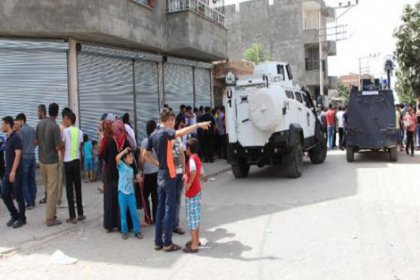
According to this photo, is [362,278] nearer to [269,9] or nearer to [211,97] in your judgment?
[211,97]

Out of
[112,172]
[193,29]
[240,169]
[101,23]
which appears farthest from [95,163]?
[193,29]

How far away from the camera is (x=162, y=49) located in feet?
52.9

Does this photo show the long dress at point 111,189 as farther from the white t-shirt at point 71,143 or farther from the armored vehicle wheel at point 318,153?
the armored vehicle wheel at point 318,153

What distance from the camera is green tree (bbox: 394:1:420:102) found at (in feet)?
73.0

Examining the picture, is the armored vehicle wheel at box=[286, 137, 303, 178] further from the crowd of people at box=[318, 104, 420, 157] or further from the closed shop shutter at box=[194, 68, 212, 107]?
the closed shop shutter at box=[194, 68, 212, 107]

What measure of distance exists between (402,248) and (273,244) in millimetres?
1556

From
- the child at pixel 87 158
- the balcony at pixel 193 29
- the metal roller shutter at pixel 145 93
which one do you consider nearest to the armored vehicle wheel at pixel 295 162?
the child at pixel 87 158

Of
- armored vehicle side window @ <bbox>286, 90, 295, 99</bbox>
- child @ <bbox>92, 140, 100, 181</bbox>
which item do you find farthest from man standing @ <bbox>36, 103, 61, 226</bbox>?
armored vehicle side window @ <bbox>286, 90, 295, 99</bbox>

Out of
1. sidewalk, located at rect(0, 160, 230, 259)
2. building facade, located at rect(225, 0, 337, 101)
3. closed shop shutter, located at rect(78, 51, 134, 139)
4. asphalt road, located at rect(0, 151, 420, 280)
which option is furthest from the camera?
building facade, located at rect(225, 0, 337, 101)

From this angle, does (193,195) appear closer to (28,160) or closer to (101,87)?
(28,160)

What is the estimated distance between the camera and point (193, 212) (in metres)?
6.11

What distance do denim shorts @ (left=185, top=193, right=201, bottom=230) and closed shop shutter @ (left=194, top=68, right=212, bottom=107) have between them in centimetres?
1375

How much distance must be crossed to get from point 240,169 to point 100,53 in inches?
202

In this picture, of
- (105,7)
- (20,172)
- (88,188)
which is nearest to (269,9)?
(105,7)
